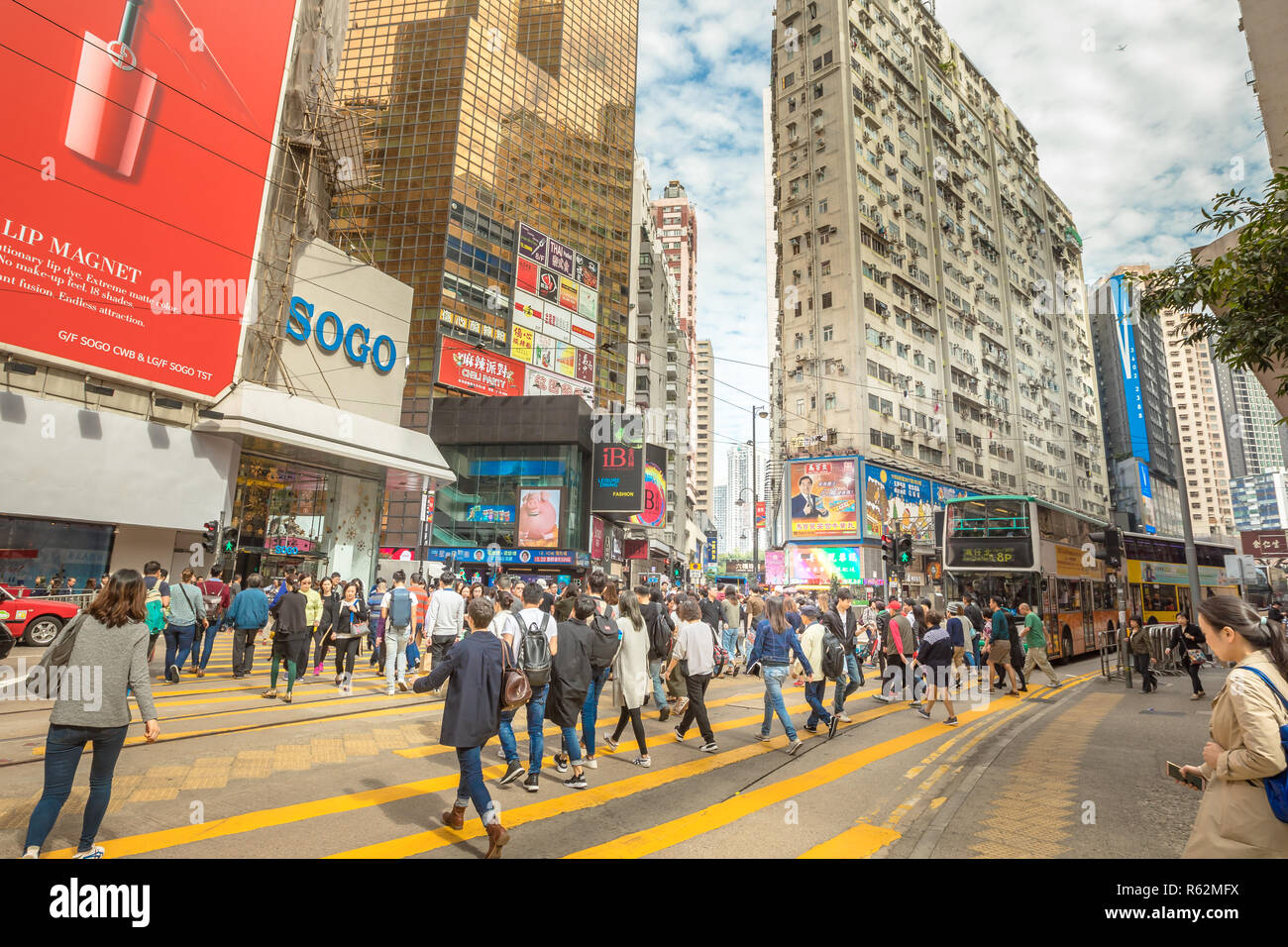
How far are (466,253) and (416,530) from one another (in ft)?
66.5

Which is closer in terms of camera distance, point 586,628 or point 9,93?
point 586,628

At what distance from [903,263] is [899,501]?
774 inches

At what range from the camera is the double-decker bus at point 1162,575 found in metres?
23.7

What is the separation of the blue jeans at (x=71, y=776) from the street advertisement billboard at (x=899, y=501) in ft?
128

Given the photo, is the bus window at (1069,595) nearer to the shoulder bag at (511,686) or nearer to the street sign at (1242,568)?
the street sign at (1242,568)

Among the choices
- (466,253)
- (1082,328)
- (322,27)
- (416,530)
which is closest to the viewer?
(322,27)

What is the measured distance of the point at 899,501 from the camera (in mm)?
42812

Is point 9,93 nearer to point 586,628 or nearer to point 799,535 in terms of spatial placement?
point 586,628

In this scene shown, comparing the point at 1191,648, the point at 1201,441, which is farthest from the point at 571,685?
the point at 1201,441

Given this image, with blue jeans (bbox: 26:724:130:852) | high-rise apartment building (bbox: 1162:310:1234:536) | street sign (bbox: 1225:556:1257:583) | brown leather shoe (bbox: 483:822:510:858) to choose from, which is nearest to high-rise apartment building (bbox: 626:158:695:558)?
street sign (bbox: 1225:556:1257:583)

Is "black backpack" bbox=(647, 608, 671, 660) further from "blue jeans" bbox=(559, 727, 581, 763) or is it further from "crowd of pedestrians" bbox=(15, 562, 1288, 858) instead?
"blue jeans" bbox=(559, 727, 581, 763)

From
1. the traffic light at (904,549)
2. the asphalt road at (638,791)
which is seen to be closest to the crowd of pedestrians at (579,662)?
the asphalt road at (638,791)
